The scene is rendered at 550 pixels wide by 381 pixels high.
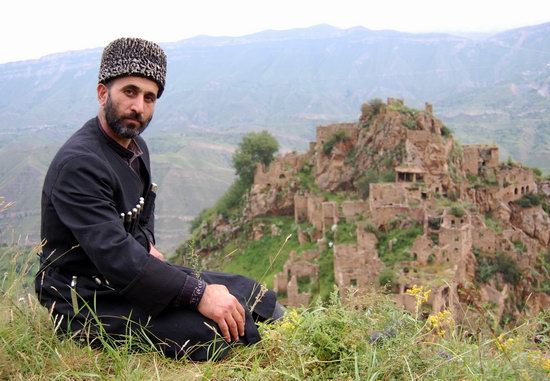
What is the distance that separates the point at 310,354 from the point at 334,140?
3416cm

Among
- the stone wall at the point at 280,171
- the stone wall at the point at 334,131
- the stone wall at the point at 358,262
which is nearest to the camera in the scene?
the stone wall at the point at 358,262

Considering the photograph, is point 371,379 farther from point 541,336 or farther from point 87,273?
point 87,273

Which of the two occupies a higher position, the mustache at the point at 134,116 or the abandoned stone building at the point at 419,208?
the mustache at the point at 134,116

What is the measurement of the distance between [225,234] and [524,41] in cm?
18954

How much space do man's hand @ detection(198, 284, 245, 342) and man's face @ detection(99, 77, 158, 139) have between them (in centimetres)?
120

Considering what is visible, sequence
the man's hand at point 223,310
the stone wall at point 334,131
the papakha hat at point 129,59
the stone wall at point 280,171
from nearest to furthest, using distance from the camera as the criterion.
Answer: the man's hand at point 223,310 < the papakha hat at point 129,59 < the stone wall at point 334,131 < the stone wall at point 280,171

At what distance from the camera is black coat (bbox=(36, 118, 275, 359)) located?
131 inches

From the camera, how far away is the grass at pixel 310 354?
314 centimetres

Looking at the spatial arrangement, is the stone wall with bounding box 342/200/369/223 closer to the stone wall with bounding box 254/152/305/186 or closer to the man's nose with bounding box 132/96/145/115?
the stone wall with bounding box 254/152/305/186

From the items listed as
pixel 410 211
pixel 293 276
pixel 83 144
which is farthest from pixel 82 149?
pixel 410 211

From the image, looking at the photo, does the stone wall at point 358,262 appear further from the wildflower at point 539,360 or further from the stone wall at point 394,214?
the wildflower at point 539,360

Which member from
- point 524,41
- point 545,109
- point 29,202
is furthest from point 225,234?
point 524,41

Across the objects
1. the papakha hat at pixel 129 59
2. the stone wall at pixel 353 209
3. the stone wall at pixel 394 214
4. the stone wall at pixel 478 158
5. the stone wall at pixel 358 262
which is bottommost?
the stone wall at pixel 358 262

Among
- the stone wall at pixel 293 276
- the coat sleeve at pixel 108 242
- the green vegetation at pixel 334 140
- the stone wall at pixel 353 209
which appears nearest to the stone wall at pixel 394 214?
the stone wall at pixel 353 209
